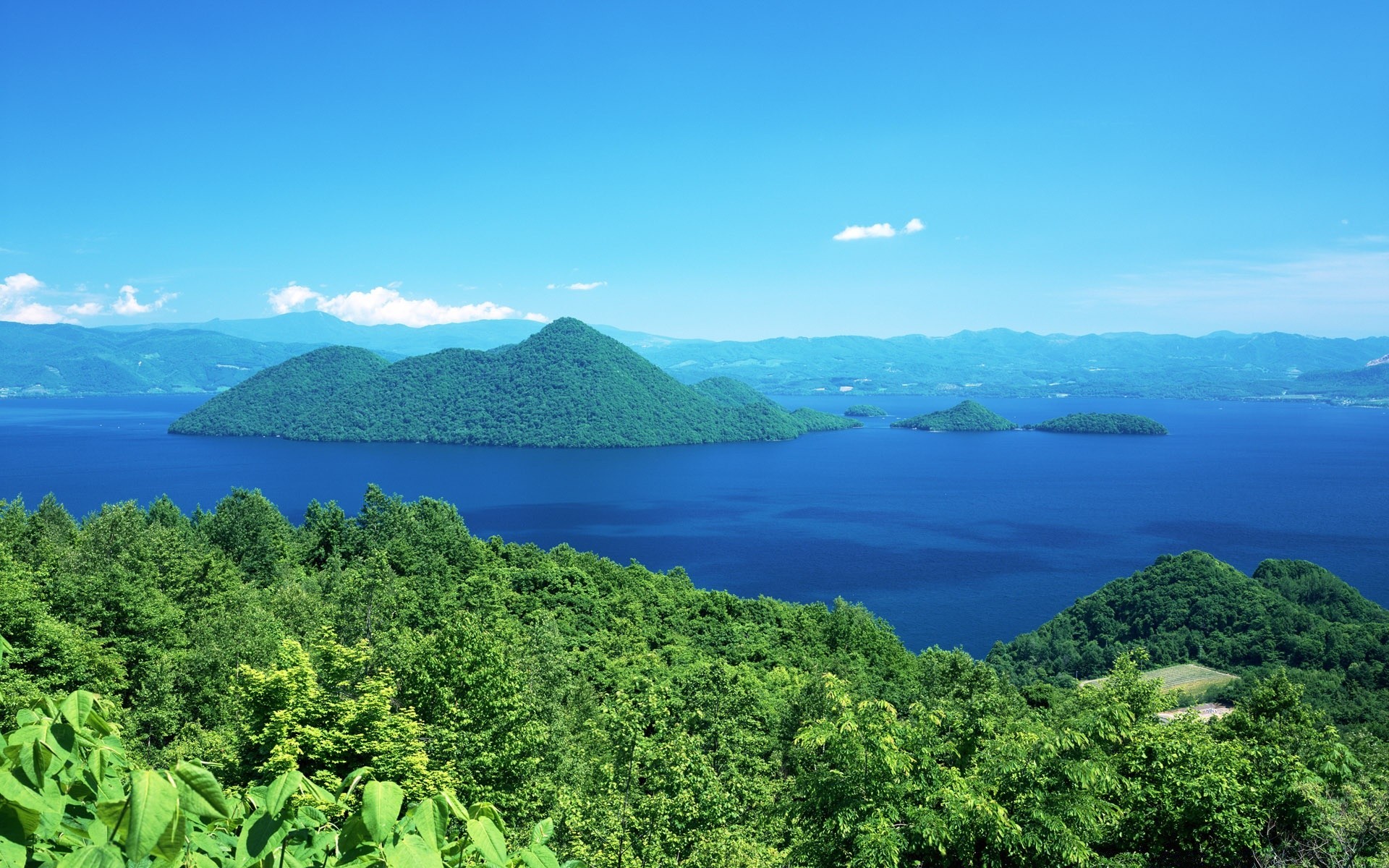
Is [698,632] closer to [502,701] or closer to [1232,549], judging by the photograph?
[502,701]

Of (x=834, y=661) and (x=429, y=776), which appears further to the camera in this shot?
(x=834, y=661)

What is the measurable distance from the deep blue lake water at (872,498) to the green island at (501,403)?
8.19 m

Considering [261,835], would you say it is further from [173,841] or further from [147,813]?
[147,813]

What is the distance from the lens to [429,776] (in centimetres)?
929

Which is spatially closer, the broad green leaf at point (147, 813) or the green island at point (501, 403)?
the broad green leaf at point (147, 813)

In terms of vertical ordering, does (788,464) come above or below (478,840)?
below

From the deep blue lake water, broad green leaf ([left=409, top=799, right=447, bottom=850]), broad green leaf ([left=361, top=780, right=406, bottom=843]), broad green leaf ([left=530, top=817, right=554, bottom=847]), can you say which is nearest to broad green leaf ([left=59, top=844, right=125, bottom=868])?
broad green leaf ([left=361, top=780, right=406, bottom=843])

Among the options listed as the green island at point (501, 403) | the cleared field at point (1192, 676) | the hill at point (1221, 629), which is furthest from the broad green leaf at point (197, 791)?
the green island at point (501, 403)

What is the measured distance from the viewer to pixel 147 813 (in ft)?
5.04

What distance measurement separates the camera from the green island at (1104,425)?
165 meters

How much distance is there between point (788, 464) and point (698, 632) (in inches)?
3754

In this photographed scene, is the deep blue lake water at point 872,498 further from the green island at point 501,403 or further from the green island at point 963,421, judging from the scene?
the green island at point 963,421

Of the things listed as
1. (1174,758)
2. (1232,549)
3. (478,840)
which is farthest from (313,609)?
(1232,549)

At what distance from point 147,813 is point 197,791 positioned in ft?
0.63
